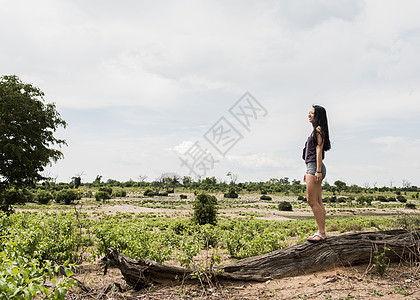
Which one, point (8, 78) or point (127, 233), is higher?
point (8, 78)

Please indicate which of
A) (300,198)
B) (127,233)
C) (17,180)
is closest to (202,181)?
(300,198)

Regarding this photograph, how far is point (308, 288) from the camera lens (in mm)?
4297

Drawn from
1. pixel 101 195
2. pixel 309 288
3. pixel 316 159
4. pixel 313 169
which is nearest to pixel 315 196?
pixel 313 169

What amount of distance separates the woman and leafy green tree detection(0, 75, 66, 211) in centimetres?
1284

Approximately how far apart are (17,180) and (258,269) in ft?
44.1

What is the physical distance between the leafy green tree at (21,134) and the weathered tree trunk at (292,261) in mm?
11018

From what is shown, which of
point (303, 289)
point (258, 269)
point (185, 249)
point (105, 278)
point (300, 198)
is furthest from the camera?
point (300, 198)

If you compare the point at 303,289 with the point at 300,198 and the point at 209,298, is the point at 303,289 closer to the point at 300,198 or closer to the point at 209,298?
the point at 209,298

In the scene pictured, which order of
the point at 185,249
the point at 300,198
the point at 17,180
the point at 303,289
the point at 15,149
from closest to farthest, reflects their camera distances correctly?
the point at 303,289 → the point at 185,249 → the point at 15,149 → the point at 17,180 → the point at 300,198

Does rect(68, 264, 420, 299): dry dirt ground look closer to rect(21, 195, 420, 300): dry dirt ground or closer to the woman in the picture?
rect(21, 195, 420, 300): dry dirt ground

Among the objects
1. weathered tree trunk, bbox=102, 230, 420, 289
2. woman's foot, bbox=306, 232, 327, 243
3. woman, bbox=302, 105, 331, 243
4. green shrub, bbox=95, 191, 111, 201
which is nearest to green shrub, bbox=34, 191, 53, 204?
green shrub, bbox=95, 191, 111, 201

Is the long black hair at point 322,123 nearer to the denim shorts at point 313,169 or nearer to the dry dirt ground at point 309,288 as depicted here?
the denim shorts at point 313,169

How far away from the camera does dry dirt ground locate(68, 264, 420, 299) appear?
4.01 meters

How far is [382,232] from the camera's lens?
18.3ft
